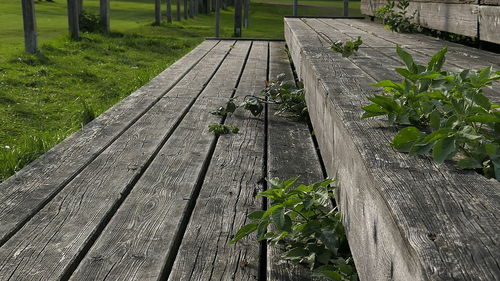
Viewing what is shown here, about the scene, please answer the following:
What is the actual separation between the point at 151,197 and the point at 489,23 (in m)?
2.94

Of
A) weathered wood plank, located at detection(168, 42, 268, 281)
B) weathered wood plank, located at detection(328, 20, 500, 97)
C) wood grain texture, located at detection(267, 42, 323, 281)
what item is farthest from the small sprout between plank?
weathered wood plank, located at detection(328, 20, 500, 97)

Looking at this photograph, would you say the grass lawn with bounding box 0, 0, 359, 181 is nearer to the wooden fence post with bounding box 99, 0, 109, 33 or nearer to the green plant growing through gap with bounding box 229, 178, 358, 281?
the wooden fence post with bounding box 99, 0, 109, 33

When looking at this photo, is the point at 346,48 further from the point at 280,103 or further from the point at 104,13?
the point at 104,13

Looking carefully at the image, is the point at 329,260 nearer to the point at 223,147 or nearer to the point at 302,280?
the point at 302,280

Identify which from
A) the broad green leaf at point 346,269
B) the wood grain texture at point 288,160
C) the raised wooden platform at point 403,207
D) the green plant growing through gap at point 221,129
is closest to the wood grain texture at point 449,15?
the wood grain texture at point 288,160

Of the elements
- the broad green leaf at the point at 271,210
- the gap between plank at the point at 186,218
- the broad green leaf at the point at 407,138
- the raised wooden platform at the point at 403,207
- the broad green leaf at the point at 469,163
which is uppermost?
the broad green leaf at the point at 407,138

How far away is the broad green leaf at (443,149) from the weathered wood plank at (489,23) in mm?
3036

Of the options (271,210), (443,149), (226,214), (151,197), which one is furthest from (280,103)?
(443,149)

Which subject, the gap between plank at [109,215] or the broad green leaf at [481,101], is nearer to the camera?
the broad green leaf at [481,101]

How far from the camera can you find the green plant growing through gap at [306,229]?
186 centimetres

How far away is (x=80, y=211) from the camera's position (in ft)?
7.70

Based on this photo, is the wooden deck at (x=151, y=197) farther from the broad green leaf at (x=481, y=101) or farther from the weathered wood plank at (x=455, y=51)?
the weathered wood plank at (x=455, y=51)

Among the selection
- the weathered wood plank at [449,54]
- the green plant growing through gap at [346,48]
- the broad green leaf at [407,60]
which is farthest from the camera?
the green plant growing through gap at [346,48]

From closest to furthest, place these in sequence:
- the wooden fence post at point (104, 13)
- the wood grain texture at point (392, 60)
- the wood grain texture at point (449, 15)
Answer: the wood grain texture at point (392, 60)
the wood grain texture at point (449, 15)
the wooden fence post at point (104, 13)
